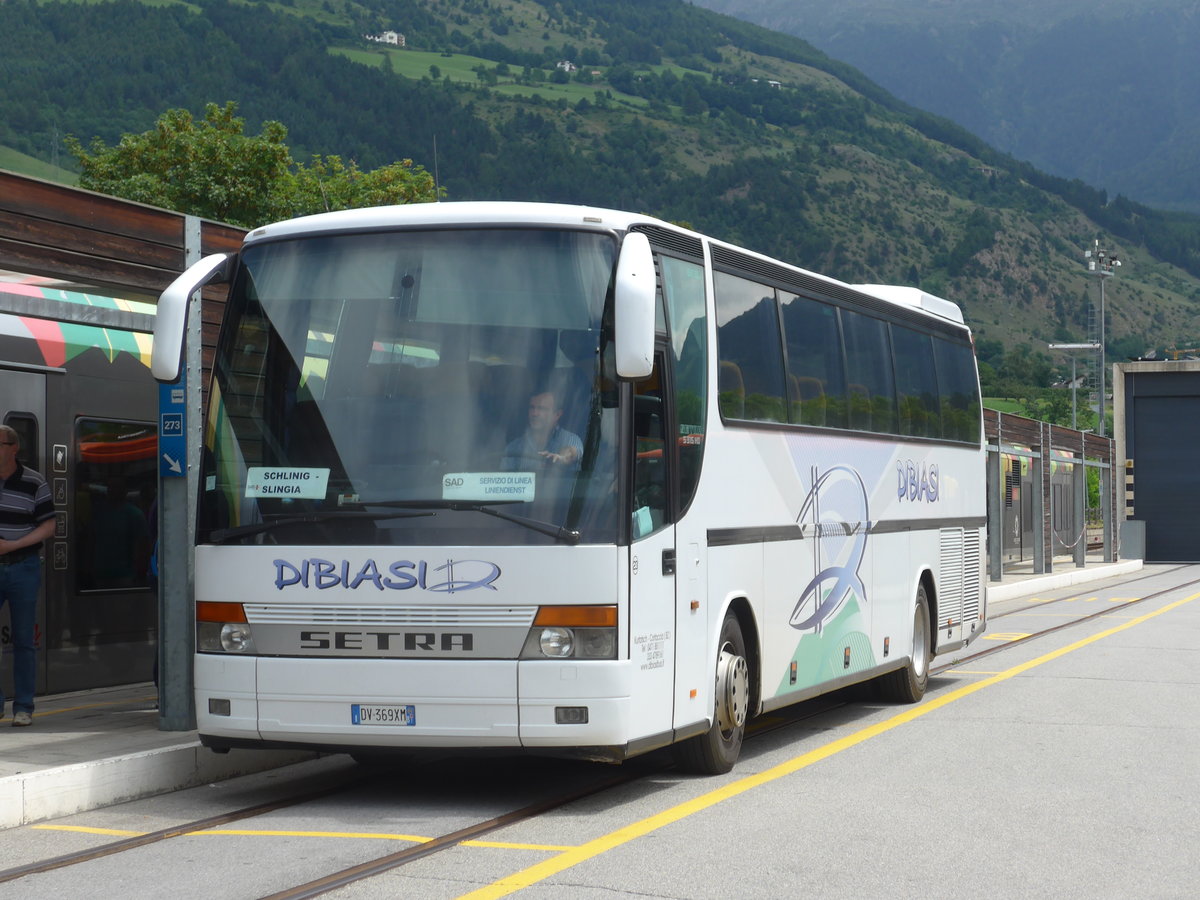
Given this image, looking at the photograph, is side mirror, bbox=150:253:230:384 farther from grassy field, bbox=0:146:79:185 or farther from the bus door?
grassy field, bbox=0:146:79:185

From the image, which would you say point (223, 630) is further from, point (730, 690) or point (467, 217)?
point (730, 690)

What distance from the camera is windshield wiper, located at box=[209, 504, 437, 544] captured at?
8023 millimetres

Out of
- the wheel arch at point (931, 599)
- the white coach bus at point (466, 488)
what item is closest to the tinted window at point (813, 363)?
the white coach bus at point (466, 488)

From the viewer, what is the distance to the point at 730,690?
928cm

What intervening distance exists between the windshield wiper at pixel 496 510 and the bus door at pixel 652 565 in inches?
14.0

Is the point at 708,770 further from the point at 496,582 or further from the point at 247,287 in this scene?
the point at 247,287

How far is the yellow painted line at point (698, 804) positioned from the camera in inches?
251

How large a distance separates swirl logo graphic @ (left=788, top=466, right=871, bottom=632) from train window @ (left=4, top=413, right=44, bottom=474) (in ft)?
18.3

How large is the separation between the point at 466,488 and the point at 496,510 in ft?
0.61

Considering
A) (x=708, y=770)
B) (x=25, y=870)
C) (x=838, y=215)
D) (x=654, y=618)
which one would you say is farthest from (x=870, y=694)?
(x=838, y=215)

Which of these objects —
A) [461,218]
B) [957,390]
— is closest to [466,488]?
[461,218]

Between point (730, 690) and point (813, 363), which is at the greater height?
point (813, 363)

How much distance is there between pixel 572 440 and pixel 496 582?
79 cm

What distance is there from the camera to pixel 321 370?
828 centimetres
